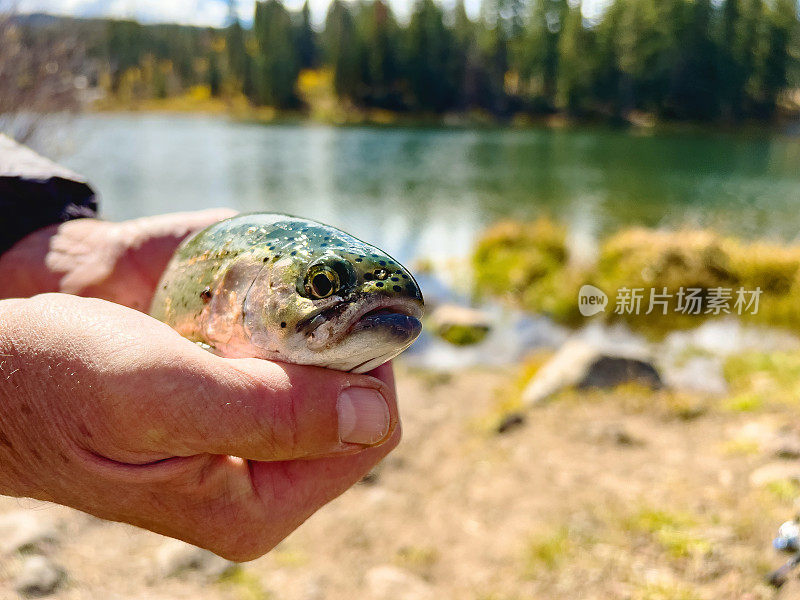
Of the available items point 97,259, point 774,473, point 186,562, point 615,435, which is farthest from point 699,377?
point 97,259

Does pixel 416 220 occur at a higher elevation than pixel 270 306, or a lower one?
lower

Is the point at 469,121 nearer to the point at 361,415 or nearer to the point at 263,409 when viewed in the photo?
the point at 361,415

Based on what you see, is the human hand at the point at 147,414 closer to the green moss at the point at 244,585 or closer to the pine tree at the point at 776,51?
the green moss at the point at 244,585

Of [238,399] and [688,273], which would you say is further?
[688,273]

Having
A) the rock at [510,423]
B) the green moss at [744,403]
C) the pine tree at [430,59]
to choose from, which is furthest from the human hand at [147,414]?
the pine tree at [430,59]

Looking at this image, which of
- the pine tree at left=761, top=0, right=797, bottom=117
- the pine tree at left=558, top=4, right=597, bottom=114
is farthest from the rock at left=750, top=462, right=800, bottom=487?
the pine tree at left=558, top=4, right=597, bottom=114

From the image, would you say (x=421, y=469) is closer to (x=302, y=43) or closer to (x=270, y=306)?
(x=270, y=306)

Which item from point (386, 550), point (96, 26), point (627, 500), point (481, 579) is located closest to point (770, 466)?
point (627, 500)

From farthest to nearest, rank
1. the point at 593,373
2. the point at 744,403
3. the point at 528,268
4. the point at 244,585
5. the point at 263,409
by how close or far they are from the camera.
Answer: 1. the point at 528,268
2. the point at 593,373
3. the point at 744,403
4. the point at 244,585
5. the point at 263,409
